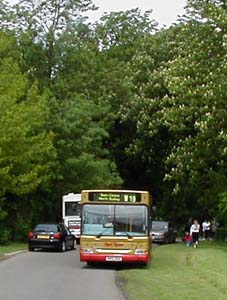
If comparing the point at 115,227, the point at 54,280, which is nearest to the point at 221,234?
the point at 115,227

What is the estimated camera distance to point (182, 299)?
17.3m

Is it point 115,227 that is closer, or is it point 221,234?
point 115,227

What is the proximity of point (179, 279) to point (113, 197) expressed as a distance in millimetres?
6043

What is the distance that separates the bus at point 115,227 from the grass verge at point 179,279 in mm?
677

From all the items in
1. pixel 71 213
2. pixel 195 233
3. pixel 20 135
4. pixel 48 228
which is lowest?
pixel 195 233

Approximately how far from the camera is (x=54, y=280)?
73.3 ft

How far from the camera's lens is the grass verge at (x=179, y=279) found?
1823 cm

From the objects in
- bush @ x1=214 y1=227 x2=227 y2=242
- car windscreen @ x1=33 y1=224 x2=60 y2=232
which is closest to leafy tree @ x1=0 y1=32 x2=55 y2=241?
car windscreen @ x1=33 y1=224 x2=60 y2=232

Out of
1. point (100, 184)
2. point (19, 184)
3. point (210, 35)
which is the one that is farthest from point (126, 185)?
point (210, 35)

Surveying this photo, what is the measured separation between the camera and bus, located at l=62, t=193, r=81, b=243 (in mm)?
49406

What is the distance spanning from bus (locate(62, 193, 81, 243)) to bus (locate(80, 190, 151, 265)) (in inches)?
856

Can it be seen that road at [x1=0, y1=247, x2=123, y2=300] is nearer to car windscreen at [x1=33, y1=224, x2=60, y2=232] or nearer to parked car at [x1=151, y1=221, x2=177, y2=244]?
car windscreen at [x1=33, y1=224, x2=60, y2=232]

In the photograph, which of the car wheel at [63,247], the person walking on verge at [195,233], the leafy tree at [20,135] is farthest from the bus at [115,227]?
the person walking on verge at [195,233]

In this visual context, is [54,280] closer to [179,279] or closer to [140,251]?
[179,279]
